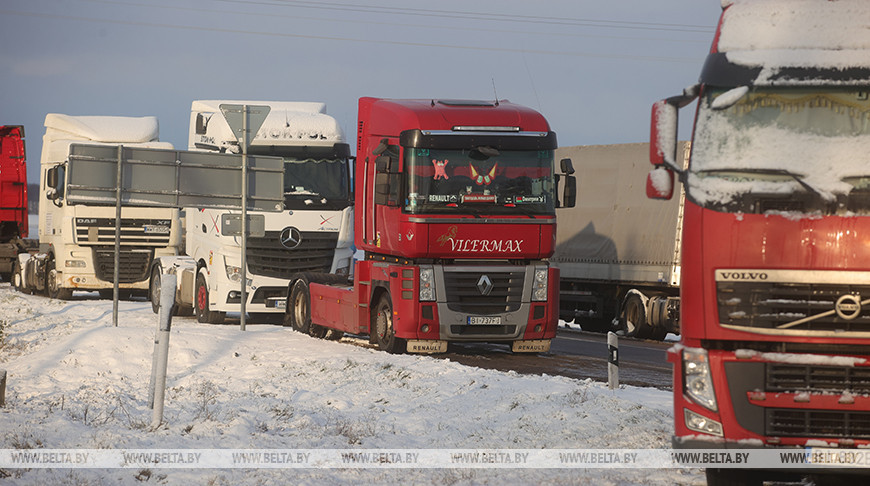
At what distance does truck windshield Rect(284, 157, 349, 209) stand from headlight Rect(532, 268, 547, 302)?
19.5 ft

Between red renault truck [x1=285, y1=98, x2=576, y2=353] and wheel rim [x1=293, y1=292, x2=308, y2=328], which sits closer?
red renault truck [x1=285, y1=98, x2=576, y2=353]

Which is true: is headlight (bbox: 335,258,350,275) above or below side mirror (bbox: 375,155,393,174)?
below

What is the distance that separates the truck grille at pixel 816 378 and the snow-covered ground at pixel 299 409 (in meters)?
1.42

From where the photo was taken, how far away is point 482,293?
16797mm

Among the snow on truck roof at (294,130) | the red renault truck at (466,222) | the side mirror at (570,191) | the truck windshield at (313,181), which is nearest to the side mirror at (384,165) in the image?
the red renault truck at (466,222)

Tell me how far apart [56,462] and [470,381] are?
583cm

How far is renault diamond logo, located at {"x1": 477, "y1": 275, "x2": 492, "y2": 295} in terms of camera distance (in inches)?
659

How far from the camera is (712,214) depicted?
7.62m

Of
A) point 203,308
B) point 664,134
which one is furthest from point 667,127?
point 203,308

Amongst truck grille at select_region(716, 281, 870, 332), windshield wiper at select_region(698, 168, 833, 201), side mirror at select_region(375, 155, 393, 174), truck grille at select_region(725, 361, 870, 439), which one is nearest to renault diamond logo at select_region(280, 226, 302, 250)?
side mirror at select_region(375, 155, 393, 174)

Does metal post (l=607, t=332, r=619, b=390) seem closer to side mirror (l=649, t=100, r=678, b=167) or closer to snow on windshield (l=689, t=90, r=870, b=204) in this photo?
side mirror (l=649, t=100, r=678, b=167)

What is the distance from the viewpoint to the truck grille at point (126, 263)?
28344mm

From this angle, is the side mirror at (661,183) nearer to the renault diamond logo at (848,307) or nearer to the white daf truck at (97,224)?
the renault diamond logo at (848,307)

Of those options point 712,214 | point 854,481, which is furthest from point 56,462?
point 854,481
